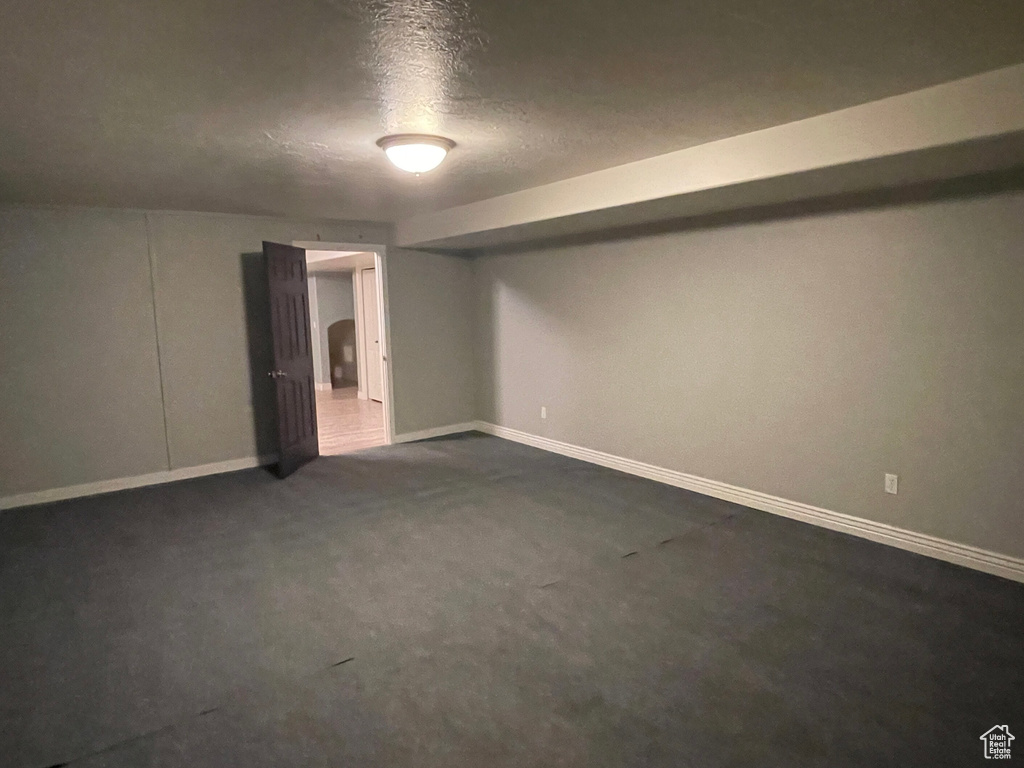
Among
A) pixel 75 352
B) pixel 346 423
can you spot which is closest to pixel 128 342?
pixel 75 352

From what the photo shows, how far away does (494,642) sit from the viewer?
106 inches

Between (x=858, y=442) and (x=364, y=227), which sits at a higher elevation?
(x=364, y=227)

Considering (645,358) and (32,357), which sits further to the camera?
(645,358)

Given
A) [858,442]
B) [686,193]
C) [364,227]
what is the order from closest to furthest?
[686,193]
[858,442]
[364,227]

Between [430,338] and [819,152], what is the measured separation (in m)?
4.57

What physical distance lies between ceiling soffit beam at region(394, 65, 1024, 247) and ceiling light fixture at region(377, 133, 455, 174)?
1224mm

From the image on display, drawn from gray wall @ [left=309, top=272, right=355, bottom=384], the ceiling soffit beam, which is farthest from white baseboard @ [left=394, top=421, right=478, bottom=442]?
gray wall @ [left=309, top=272, right=355, bottom=384]

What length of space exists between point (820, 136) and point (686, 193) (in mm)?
777

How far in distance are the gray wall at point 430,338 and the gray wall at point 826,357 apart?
1486 mm

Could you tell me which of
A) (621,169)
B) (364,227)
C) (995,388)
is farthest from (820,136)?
(364,227)

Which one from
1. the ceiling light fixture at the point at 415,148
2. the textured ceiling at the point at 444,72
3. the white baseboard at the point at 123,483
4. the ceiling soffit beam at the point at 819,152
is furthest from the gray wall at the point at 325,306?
the ceiling light fixture at the point at 415,148

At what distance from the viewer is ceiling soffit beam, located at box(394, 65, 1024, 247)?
235cm

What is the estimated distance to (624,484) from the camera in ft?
16.0

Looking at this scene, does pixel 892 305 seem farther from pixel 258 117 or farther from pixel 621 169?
pixel 258 117
